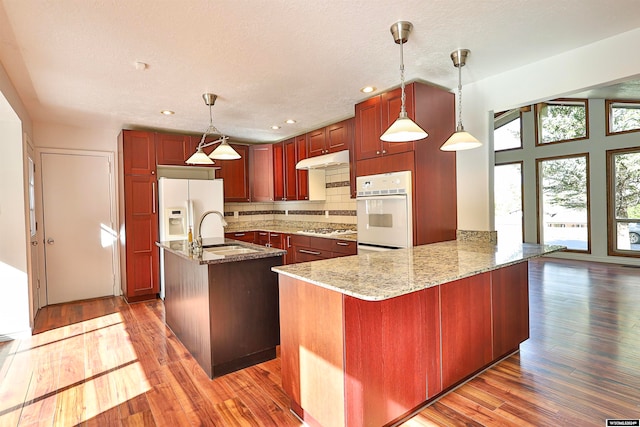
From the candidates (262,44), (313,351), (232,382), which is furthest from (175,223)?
(313,351)

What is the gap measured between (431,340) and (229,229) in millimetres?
4256

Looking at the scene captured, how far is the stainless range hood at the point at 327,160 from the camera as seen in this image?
13.7 ft

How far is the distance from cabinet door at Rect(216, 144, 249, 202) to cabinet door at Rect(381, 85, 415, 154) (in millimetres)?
2848

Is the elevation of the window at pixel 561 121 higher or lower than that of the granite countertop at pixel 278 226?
higher

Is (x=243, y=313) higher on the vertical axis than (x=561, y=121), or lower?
lower

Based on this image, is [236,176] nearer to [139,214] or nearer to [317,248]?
[139,214]

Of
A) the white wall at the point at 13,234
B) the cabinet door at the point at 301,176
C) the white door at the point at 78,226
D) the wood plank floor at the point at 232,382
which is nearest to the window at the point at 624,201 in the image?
the wood plank floor at the point at 232,382

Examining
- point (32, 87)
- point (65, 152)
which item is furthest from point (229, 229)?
point (32, 87)

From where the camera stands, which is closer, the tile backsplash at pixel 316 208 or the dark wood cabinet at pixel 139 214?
the dark wood cabinet at pixel 139 214

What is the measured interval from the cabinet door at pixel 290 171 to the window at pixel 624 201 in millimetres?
6154

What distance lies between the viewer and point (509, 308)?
2.50 meters

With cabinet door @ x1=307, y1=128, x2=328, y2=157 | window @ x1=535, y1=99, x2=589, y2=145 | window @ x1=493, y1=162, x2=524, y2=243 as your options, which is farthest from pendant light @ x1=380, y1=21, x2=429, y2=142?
window @ x1=493, y1=162, x2=524, y2=243

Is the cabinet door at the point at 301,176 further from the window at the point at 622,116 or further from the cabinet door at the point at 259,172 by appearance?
the window at the point at 622,116

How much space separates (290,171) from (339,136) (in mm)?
1289
